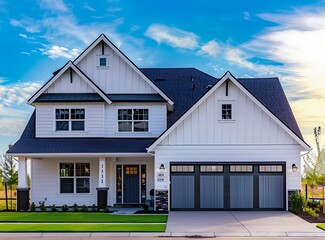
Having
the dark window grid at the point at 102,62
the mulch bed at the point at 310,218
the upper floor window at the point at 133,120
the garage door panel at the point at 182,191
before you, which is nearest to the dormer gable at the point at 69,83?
the dark window grid at the point at 102,62

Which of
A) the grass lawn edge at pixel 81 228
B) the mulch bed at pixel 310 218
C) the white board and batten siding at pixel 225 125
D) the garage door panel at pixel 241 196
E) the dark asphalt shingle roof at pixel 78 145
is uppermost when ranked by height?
the white board and batten siding at pixel 225 125

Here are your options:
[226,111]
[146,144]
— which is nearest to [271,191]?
[226,111]

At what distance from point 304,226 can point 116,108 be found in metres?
12.4

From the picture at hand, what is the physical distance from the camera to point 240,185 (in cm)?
2395

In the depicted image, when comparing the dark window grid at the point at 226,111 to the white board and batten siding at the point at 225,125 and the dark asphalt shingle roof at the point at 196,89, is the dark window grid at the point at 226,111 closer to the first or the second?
the white board and batten siding at the point at 225,125

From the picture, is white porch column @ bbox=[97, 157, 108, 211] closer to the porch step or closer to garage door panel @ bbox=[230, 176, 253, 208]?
the porch step

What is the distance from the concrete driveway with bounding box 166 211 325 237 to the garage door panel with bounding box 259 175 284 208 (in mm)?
757

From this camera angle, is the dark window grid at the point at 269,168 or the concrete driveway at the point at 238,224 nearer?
the concrete driveway at the point at 238,224

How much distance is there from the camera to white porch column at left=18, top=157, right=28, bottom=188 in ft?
82.0

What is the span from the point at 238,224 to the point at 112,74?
39.1 ft

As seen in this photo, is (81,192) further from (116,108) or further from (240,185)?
(240,185)

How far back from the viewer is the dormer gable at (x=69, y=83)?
26.0 m

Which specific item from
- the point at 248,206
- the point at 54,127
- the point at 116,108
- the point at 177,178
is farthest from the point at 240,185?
the point at 54,127

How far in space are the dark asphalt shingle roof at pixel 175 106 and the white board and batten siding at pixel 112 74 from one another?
101 centimetres
